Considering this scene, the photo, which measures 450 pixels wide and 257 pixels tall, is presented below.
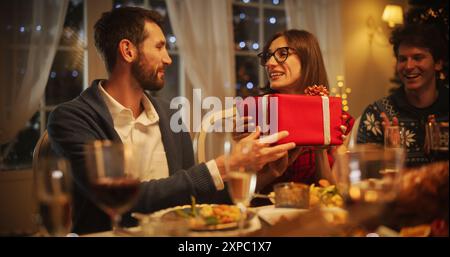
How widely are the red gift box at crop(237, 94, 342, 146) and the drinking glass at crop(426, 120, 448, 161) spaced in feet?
1.04

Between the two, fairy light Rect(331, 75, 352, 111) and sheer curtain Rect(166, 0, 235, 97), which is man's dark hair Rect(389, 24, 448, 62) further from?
fairy light Rect(331, 75, 352, 111)

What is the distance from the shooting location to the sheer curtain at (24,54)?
2.59 m

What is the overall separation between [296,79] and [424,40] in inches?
35.4

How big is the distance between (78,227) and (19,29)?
1829 mm

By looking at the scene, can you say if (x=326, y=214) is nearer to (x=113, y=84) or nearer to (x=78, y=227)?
(x=78, y=227)

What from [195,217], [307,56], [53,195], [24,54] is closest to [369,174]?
[195,217]

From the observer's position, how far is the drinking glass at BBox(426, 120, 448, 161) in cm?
102

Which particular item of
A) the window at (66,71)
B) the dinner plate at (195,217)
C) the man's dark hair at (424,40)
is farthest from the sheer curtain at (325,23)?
the dinner plate at (195,217)

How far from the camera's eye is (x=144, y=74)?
5.32 feet

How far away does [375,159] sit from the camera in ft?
2.50

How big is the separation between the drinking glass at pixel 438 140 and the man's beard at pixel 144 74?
974 millimetres

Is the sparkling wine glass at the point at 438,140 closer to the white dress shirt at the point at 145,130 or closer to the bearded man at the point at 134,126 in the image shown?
the bearded man at the point at 134,126

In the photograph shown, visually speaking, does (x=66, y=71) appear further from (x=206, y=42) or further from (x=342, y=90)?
(x=342, y=90)

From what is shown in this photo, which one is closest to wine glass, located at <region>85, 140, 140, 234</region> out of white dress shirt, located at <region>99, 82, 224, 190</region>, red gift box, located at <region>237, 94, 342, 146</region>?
red gift box, located at <region>237, 94, 342, 146</region>
